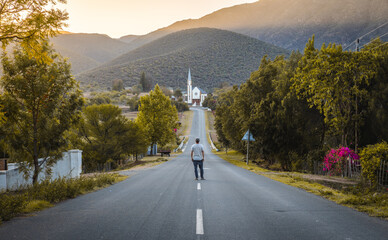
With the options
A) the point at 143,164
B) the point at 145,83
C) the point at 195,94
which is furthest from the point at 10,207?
the point at 195,94

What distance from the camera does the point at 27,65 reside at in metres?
13.4

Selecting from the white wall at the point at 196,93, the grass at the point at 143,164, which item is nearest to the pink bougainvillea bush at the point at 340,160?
the grass at the point at 143,164

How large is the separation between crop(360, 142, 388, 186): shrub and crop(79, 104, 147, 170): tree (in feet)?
103

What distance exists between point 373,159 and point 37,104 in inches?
557

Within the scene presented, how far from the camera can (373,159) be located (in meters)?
12.6

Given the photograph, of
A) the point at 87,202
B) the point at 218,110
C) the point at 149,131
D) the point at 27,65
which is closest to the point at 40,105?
the point at 27,65

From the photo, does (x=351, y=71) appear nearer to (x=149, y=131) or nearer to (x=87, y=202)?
(x=87, y=202)

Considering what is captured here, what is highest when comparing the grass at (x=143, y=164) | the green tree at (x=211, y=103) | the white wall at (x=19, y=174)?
the green tree at (x=211, y=103)

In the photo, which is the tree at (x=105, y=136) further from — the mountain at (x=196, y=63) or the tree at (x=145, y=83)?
the mountain at (x=196, y=63)

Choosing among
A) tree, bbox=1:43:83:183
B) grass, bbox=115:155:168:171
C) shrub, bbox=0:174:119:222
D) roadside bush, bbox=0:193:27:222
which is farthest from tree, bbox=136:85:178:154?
roadside bush, bbox=0:193:27:222

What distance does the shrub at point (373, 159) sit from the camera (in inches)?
488

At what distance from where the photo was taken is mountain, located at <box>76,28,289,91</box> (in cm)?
15850

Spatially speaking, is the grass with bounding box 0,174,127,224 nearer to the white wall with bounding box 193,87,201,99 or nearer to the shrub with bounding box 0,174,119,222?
the shrub with bounding box 0,174,119,222

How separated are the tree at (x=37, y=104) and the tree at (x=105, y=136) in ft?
80.7
